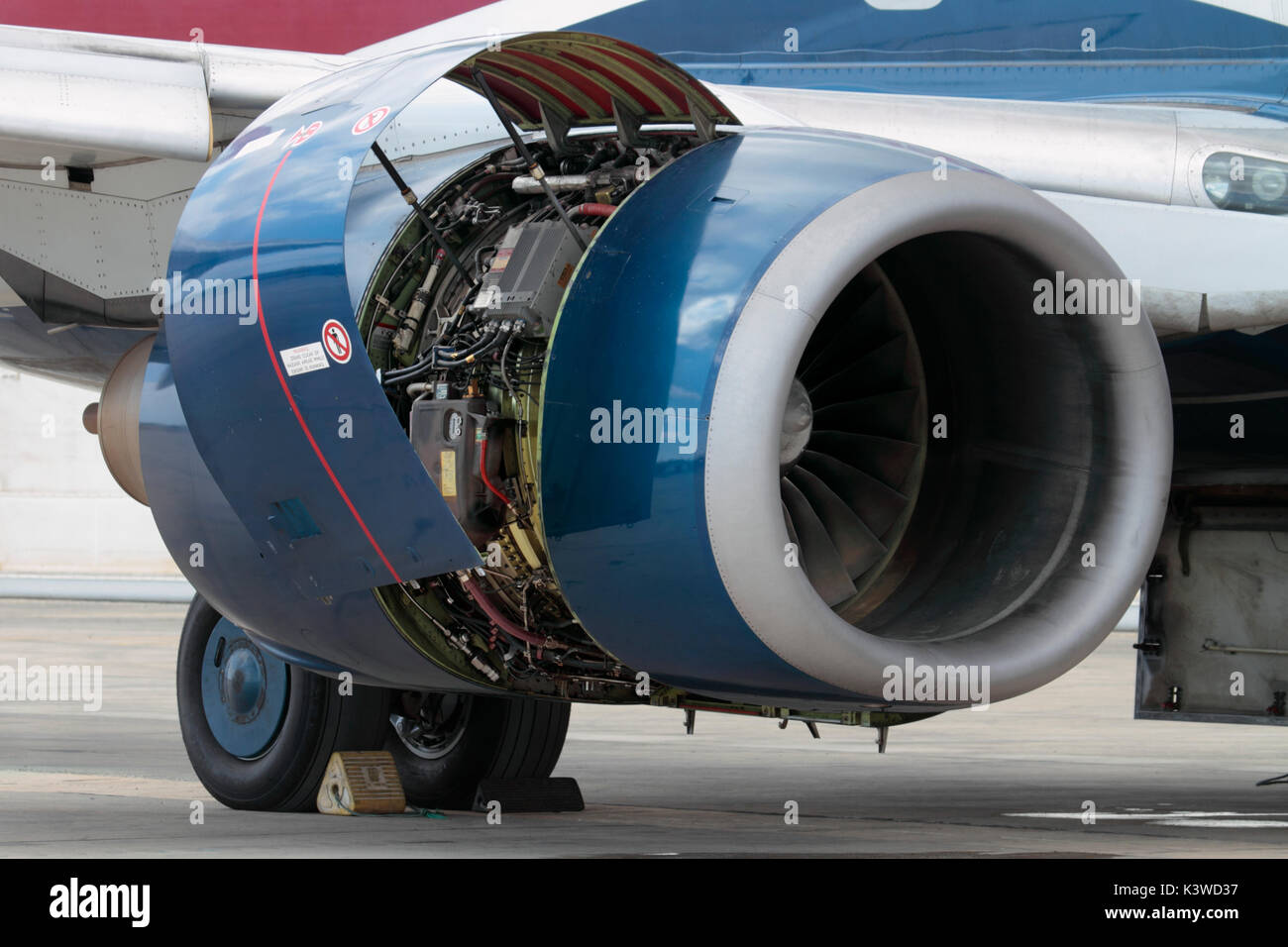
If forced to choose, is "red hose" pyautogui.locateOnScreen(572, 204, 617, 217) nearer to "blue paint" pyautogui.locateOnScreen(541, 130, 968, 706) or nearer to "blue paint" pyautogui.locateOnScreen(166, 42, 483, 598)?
"blue paint" pyautogui.locateOnScreen(541, 130, 968, 706)

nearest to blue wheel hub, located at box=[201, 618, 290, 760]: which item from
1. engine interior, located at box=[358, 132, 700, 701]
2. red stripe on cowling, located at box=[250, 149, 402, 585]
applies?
engine interior, located at box=[358, 132, 700, 701]

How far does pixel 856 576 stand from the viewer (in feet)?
20.3

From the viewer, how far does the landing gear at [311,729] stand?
766 centimetres

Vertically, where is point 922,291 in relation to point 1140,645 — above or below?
above

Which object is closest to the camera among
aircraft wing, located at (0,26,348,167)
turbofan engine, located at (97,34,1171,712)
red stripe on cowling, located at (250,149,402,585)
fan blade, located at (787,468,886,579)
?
turbofan engine, located at (97,34,1171,712)

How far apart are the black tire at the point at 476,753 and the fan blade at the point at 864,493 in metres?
2.31

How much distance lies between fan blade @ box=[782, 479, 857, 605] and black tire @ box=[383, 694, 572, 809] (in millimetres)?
2420

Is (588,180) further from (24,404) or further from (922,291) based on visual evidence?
(24,404)

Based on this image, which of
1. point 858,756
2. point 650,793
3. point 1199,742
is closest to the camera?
point 650,793

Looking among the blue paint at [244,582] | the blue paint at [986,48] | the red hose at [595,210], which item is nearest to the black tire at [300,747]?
the blue paint at [244,582]

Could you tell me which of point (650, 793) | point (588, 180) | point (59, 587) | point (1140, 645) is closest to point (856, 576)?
point (588, 180)

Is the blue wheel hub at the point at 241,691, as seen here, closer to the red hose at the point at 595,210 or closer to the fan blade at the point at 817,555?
the fan blade at the point at 817,555

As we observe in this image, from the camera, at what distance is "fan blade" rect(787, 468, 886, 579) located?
6.10 m

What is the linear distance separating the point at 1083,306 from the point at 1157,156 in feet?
4.37
